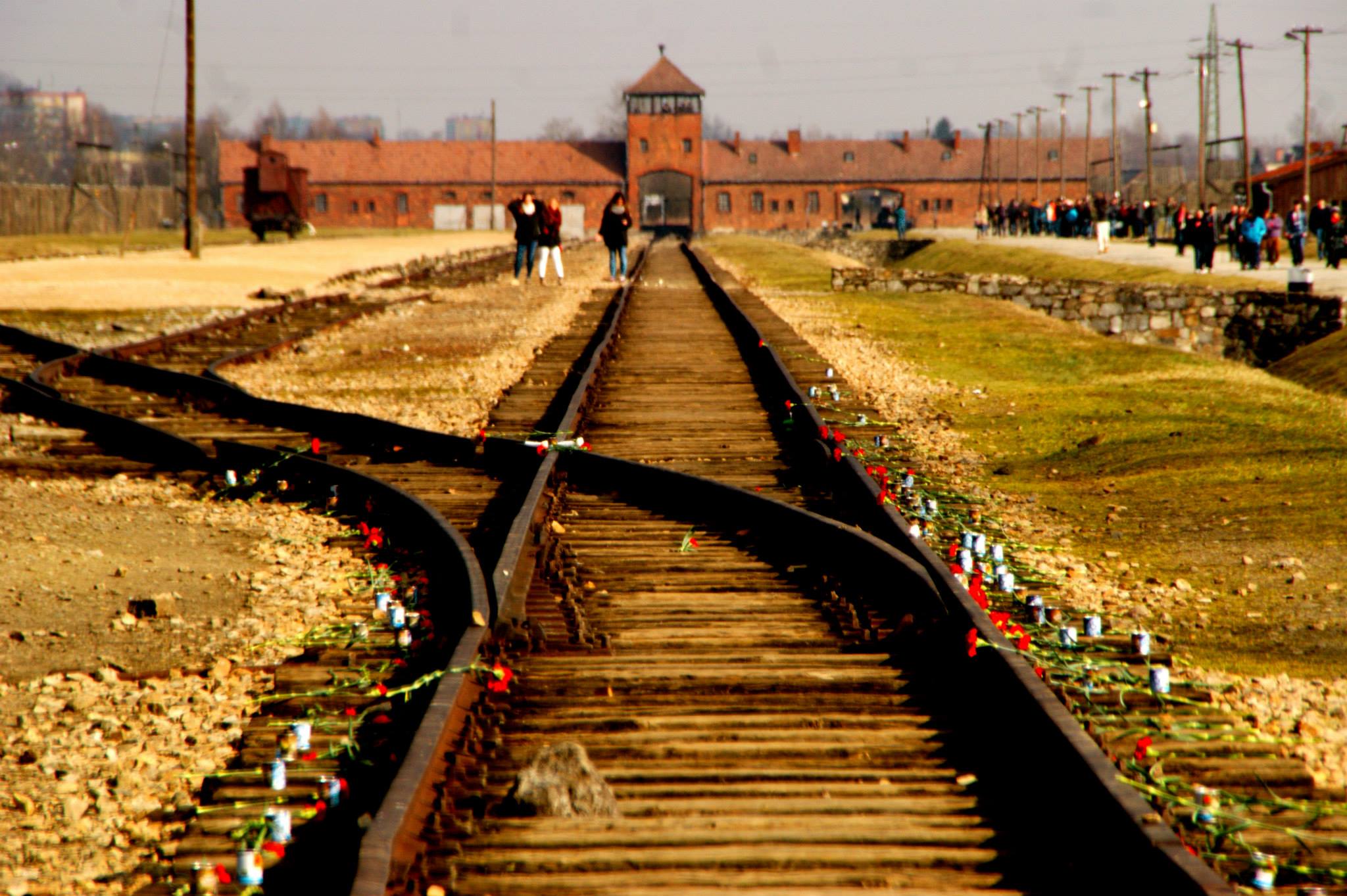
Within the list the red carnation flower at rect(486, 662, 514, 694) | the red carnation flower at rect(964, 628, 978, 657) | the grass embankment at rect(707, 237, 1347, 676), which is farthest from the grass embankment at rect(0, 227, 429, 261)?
the red carnation flower at rect(964, 628, 978, 657)

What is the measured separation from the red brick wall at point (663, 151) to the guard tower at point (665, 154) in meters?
0.05

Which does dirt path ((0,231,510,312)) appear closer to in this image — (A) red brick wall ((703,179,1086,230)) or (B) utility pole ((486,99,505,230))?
(B) utility pole ((486,99,505,230))

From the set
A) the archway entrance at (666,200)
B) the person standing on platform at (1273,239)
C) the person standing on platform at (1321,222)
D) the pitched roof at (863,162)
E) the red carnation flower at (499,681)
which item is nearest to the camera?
the red carnation flower at (499,681)

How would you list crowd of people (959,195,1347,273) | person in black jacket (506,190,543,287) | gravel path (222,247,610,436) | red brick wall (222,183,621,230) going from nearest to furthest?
1. gravel path (222,247,610,436)
2. person in black jacket (506,190,543,287)
3. crowd of people (959,195,1347,273)
4. red brick wall (222,183,621,230)

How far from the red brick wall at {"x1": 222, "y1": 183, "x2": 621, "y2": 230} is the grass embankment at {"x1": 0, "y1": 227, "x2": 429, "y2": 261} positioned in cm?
3926

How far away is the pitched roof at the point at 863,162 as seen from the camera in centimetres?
12019

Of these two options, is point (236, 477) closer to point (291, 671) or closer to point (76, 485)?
point (76, 485)

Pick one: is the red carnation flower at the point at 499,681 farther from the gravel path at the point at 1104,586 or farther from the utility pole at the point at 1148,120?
the utility pole at the point at 1148,120

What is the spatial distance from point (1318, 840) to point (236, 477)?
7.34 meters

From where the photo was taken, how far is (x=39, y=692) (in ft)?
17.0

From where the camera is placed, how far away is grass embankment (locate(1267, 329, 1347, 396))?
1827 cm

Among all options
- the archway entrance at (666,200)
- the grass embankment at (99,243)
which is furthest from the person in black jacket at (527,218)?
the archway entrance at (666,200)

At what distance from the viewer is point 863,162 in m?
122

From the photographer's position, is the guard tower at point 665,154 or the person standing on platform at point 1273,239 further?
the guard tower at point 665,154
